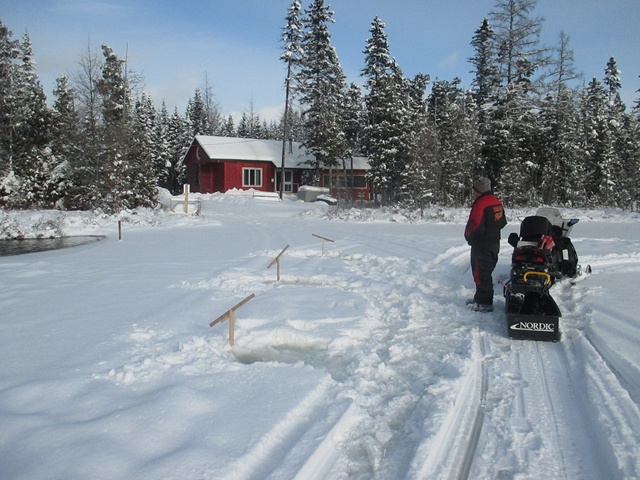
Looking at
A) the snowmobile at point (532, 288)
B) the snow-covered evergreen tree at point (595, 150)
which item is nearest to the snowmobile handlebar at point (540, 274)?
the snowmobile at point (532, 288)

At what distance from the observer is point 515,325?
5059 mm

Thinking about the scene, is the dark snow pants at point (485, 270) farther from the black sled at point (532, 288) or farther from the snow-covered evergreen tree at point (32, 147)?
the snow-covered evergreen tree at point (32, 147)

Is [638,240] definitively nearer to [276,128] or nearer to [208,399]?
[208,399]

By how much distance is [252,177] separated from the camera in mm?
37812

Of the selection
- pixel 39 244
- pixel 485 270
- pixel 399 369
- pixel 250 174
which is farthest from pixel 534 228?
pixel 250 174

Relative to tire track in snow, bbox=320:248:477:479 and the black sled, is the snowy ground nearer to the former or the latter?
tire track in snow, bbox=320:248:477:479

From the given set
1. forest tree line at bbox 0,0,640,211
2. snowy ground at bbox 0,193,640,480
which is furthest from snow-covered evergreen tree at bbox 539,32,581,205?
snowy ground at bbox 0,193,640,480

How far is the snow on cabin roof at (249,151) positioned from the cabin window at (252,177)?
3.15 feet

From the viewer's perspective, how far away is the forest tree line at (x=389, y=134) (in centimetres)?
2378

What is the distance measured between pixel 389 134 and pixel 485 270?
988 inches

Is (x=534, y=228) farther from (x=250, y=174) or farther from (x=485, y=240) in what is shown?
(x=250, y=174)

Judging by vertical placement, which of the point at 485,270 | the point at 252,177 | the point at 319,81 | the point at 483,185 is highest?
the point at 319,81

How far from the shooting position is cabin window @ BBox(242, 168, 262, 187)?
3744 cm

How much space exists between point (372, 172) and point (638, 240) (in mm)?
19480
